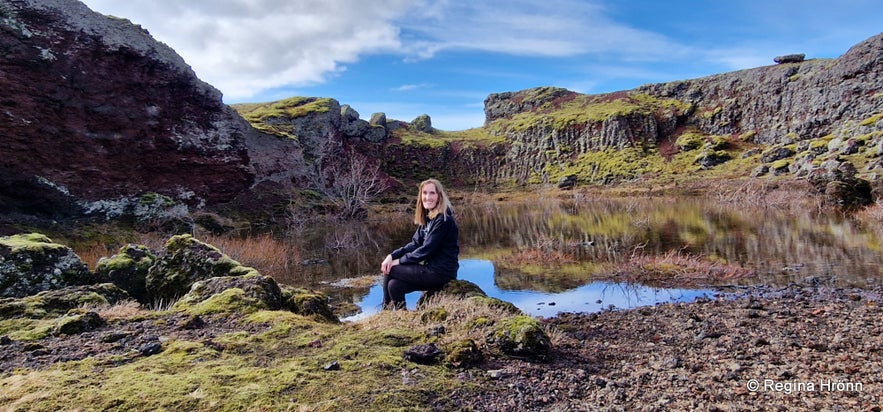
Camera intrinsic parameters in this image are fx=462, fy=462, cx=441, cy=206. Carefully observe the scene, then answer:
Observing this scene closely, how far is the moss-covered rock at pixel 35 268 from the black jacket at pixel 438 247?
20.2 feet

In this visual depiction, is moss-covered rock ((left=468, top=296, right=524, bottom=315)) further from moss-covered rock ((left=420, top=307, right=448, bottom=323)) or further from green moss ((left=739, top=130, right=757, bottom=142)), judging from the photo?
green moss ((left=739, top=130, right=757, bottom=142))

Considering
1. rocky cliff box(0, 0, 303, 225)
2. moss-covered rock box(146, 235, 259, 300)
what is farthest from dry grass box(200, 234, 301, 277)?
rocky cliff box(0, 0, 303, 225)

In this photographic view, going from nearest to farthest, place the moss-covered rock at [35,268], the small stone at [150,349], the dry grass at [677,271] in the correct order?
the small stone at [150,349]
the moss-covered rock at [35,268]
the dry grass at [677,271]

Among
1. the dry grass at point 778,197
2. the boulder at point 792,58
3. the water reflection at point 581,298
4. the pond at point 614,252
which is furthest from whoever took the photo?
the boulder at point 792,58

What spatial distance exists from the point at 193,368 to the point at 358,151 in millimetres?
77517

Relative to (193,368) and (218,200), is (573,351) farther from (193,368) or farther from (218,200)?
(218,200)

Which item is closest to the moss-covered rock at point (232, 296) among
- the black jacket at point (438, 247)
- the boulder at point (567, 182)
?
the black jacket at point (438, 247)

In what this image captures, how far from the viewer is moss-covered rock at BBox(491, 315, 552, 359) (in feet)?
18.6

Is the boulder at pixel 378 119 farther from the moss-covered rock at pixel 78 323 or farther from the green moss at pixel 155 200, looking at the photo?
the moss-covered rock at pixel 78 323

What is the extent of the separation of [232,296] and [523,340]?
459 cm

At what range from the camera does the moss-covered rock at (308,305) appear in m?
7.44

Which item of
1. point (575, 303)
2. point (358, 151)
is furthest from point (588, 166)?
point (575, 303)

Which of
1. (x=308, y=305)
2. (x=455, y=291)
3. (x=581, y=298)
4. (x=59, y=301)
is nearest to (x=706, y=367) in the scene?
(x=455, y=291)

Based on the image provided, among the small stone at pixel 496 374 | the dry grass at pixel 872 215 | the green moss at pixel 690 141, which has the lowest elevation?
the dry grass at pixel 872 215
